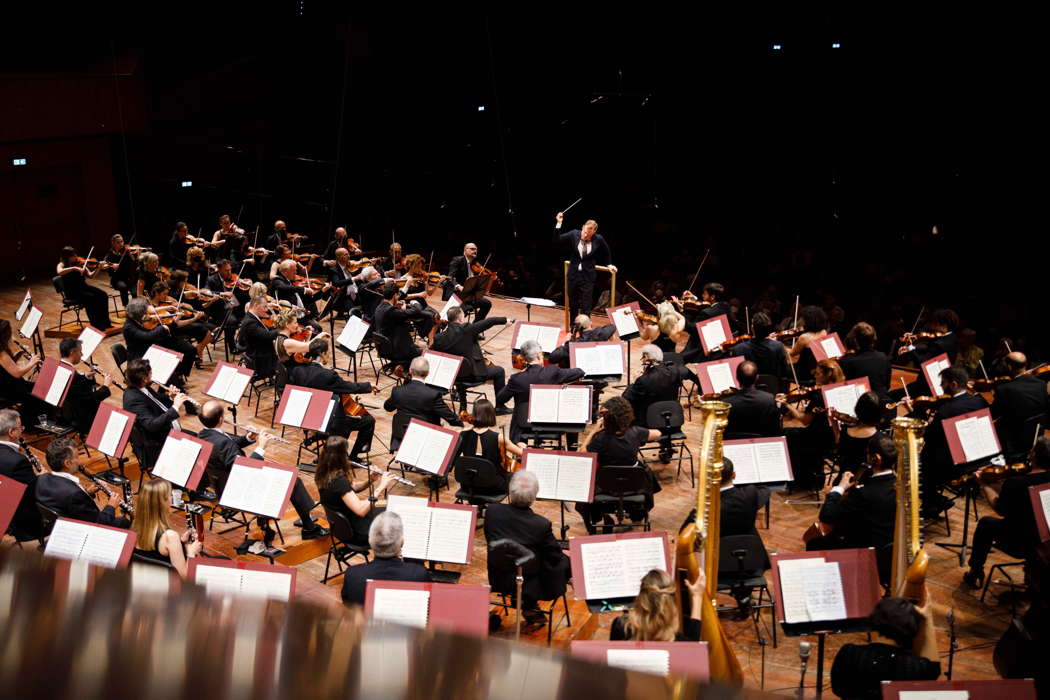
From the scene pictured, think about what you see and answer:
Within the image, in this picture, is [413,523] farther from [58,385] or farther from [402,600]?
[58,385]

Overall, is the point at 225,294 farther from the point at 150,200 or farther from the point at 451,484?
the point at 150,200

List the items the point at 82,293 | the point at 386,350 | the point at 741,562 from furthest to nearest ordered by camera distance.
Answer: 1. the point at 82,293
2. the point at 386,350
3. the point at 741,562

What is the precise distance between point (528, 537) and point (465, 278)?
7.48m

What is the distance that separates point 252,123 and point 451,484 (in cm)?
1345

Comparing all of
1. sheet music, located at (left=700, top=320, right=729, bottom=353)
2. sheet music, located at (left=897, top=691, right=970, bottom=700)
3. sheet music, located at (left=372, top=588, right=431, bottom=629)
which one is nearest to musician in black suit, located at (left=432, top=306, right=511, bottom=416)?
sheet music, located at (left=700, top=320, right=729, bottom=353)

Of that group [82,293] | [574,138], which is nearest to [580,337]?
[82,293]

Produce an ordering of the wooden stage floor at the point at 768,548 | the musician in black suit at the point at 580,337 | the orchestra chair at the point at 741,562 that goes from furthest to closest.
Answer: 1. the musician in black suit at the point at 580,337
2. the wooden stage floor at the point at 768,548
3. the orchestra chair at the point at 741,562

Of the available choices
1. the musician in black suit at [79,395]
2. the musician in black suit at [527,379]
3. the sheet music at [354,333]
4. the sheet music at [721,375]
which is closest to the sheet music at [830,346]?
the sheet music at [721,375]

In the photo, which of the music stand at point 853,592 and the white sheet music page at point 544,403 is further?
the white sheet music page at point 544,403

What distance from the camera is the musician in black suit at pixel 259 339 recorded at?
33.0ft

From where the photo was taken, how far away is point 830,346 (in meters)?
9.10

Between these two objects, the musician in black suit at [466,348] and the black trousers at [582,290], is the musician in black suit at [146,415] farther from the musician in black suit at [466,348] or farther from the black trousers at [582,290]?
the black trousers at [582,290]

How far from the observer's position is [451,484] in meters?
8.58

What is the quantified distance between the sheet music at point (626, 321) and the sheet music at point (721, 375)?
1648mm
